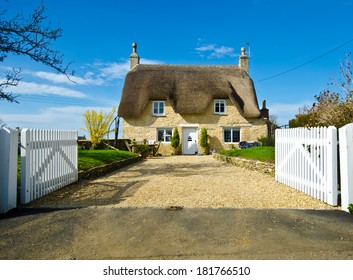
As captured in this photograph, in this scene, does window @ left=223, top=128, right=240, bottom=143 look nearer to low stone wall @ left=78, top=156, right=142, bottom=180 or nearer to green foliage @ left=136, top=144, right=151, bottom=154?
green foliage @ left=136, top=144, right=151, bottom=154

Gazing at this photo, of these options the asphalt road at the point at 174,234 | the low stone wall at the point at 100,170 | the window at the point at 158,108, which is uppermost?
the window at the point at 158,108

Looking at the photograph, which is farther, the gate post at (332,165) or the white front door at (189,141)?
the white front door at (189,141)

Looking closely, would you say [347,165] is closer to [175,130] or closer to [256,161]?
[256,161]

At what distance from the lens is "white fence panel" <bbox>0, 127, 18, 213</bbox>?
4332 mm

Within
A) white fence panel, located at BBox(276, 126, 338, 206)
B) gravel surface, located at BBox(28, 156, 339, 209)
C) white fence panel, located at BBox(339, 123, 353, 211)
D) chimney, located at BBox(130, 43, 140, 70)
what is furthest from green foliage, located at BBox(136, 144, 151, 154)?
white fence panel, located at BBox(339, 123, 353, 211)

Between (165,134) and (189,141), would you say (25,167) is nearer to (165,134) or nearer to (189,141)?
(165,134)

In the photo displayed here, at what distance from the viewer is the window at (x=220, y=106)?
79.1 ft

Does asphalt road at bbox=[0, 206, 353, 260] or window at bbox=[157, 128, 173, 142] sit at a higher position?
window at bbox=[157, 128, 173, 142]

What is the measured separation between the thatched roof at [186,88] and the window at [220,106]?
1.73 feet

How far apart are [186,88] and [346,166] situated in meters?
20.8

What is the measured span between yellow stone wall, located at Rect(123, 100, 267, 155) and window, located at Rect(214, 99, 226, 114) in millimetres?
416

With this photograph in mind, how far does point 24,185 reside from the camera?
Result: 15.8ft

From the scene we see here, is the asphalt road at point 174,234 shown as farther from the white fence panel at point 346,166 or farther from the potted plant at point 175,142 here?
the potted plant at point 175,142

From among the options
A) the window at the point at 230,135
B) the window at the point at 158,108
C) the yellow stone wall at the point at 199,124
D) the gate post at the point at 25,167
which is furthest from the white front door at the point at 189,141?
the gate post at the point at 25,167
